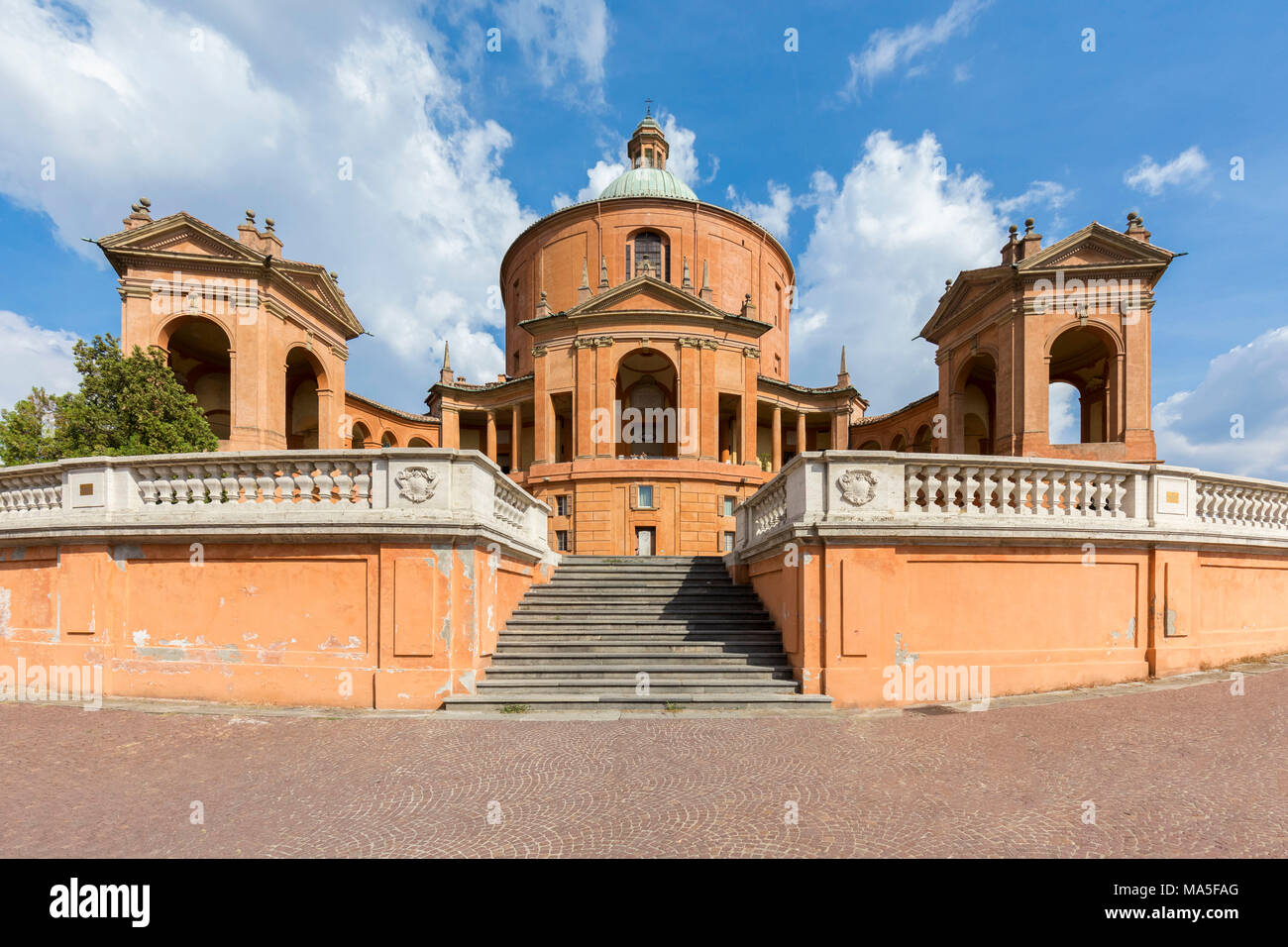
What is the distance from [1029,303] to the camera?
19.1m

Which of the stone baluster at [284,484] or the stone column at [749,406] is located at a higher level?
the stone column at [749,406]

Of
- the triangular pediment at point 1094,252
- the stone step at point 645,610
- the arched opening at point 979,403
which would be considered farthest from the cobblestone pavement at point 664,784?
the arched opening at point 979,403

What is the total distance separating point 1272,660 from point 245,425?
2674cm

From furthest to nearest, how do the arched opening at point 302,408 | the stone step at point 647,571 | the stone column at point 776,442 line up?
the stone column at point 776,442 → the arched opening at point 302,408 → the stone step at point 647,571

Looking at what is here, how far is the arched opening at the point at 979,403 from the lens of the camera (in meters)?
22.9

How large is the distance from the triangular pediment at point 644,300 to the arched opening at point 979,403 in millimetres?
10731

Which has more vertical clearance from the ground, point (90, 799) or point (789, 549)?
point (789, 549)

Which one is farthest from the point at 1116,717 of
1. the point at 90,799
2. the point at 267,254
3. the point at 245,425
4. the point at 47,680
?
the point at 267,254

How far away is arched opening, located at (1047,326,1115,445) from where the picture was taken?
2161 cm

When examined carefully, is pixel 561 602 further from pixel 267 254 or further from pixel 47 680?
pixel 267 254

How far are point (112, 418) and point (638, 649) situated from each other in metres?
15.3

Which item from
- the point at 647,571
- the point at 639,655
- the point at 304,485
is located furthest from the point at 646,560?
the point at 304,485

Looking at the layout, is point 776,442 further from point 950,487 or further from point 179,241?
point 179,241

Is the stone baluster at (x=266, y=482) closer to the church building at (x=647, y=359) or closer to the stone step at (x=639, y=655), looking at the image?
the stone step at (x=639, y=655)
